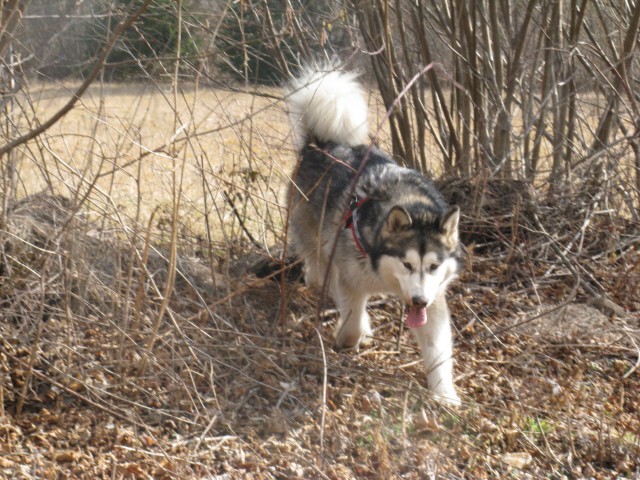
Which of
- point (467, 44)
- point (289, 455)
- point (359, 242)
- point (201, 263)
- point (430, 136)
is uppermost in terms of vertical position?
point (467, 44)

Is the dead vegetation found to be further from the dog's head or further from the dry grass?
the dog's head

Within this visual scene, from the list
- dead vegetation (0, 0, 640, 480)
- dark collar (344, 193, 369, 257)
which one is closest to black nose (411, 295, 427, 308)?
dead vegetation (0, 0, 640, 480)

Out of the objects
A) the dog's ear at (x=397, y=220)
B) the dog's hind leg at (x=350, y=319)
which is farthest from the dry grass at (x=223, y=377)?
the dog's ear at (x=397, y=220)

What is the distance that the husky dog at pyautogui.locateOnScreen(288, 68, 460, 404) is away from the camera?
514 centimetres

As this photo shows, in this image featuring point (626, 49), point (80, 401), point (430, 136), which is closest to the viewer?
point (80, 401)

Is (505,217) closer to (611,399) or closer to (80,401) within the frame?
(611,399)

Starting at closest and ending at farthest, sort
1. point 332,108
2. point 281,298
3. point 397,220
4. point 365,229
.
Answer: point 397,220
point 281,298
point 365,229
point 332,108

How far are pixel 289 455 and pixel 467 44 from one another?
4471mm

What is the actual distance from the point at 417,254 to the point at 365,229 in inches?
22.1

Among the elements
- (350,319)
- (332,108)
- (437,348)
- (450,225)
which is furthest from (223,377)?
(332,108)

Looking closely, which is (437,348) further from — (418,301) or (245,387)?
(245,387)

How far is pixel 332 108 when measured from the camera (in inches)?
256

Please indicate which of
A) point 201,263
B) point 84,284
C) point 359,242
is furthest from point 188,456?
point 201,263

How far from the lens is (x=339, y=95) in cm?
655
